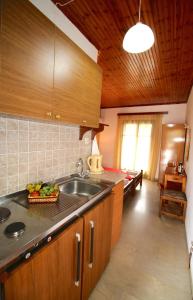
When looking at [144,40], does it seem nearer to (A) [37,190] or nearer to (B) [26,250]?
(A) [37,190]

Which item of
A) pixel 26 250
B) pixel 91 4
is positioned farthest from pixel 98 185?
pixel 91 4

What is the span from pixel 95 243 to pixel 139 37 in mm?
1735

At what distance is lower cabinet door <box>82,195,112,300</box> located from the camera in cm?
118

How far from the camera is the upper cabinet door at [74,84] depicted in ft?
3.88

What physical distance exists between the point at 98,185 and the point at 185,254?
1.51 m

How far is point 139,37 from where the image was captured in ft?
3.93

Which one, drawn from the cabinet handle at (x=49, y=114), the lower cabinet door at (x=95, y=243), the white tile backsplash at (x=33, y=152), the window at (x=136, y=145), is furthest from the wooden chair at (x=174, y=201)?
the cabinet handle at (x=49, y=114)

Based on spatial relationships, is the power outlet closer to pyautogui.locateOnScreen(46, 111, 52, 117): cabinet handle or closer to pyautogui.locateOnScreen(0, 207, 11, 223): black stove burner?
pyautogui.locateOnScreen(46, 111, 52, 117): cabinet handle

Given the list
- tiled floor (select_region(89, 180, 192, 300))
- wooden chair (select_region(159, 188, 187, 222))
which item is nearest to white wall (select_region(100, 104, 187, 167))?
wooden chair (select_region(159, 188, 187, 222))

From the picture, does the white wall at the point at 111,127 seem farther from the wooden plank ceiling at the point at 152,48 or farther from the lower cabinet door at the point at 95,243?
the lower cabinet door at the point at 95,243

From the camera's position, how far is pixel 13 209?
40.5 inches

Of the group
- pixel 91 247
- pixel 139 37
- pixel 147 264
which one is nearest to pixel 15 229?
pixel 91 247

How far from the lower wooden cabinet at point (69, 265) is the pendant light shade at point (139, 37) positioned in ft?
4.44

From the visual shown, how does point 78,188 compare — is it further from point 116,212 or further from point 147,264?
point 147,264
